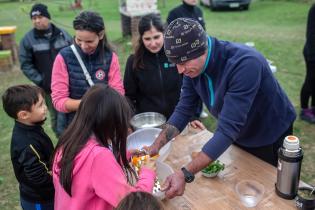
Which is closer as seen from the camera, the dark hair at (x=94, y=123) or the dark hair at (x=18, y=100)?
the dark hair at (x=94, y=123)

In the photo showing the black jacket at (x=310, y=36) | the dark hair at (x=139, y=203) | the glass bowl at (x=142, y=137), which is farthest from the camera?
the black jacket at (x=310, y=36)

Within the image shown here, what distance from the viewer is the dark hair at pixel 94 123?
1.54 m

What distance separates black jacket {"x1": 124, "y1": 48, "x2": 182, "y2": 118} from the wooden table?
0.74 m

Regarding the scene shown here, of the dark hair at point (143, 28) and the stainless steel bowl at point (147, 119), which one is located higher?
the dark hair at point (143, 28)

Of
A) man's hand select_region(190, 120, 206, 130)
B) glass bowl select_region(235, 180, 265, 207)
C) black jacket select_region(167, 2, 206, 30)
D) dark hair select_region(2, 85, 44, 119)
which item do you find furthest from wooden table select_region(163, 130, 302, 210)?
black jacket select_region(167, 2, 206, 30)

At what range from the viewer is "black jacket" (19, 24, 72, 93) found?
3857 millimetres

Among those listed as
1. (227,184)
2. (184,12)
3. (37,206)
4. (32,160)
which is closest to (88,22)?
(32,160)

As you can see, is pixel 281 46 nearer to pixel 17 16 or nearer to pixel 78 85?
pixel 78 85

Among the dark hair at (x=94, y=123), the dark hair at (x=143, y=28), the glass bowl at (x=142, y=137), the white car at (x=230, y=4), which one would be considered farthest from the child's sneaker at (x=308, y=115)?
the white car at (x=230, y=4)

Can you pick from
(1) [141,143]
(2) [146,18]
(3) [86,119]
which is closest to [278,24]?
(2) [146,18]

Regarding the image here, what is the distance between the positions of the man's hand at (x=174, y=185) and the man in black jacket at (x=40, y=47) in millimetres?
2357

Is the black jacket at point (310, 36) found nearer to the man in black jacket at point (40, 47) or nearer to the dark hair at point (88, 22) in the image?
the dark hair at point (88, 22)

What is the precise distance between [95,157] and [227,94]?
0.78 meters

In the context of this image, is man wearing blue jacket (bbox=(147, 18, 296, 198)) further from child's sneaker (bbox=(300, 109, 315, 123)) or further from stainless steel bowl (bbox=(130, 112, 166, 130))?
child's sneaker (bbox=(300, 109, 315, 123))
